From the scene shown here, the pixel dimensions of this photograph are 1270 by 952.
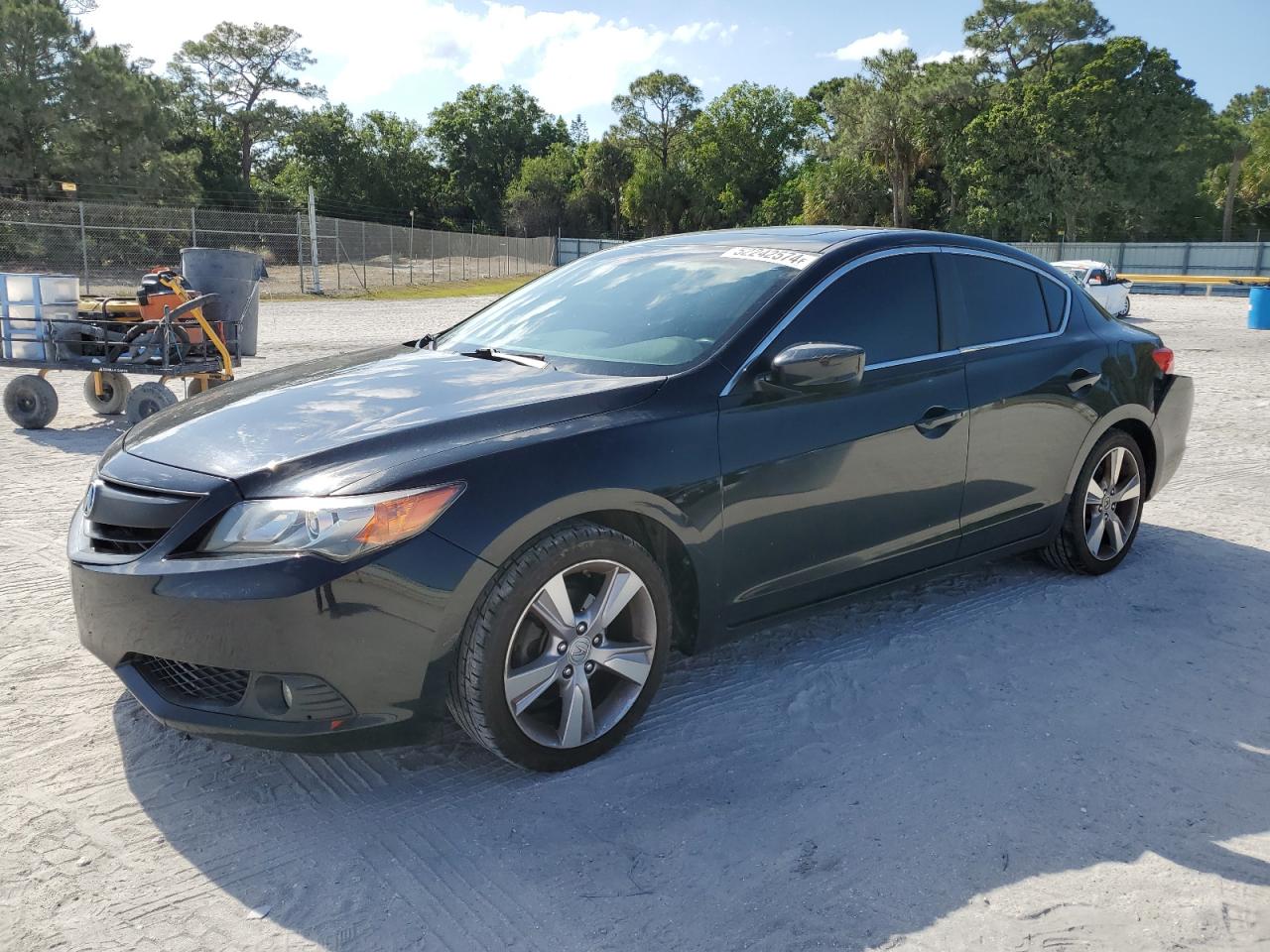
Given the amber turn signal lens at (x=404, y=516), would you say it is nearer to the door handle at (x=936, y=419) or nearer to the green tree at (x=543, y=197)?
the door handle at (x=936, y=419)

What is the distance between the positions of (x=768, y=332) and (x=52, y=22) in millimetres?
43632

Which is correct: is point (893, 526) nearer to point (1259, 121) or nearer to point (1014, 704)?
point (1014, 704)

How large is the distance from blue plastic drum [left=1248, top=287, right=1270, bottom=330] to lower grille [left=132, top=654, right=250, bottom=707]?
2439cm

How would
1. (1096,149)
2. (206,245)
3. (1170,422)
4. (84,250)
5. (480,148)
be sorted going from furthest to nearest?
(480,148) → (1096,149) → (206,245) → (84,250) → (1170,422)

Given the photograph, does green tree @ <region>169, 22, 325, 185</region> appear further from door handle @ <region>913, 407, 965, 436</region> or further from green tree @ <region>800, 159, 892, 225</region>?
door handle @ <region>913, 407, 965, 436</region>

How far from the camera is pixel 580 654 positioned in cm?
323

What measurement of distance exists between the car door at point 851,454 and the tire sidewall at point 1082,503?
3.19 ft

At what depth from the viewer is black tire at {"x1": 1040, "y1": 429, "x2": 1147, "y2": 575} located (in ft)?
16.4

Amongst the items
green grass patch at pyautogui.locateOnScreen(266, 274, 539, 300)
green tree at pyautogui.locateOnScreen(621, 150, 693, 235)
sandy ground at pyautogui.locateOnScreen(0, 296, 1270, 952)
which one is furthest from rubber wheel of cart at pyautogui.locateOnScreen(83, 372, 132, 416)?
green tree at pyautogui.locateOnScreen(621, 150, 693, 235)

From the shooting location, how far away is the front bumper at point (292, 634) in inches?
108

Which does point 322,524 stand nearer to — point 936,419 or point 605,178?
point 936,419

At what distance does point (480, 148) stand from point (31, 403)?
83234 millimetres

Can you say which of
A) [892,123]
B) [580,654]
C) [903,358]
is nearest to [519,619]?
[580,654]

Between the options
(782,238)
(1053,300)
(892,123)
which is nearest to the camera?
(782,238)
